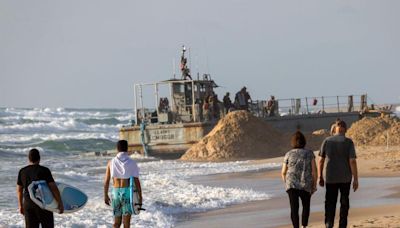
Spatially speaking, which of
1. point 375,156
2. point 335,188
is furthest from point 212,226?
point 375,156

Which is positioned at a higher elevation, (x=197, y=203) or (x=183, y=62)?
(x=183, y=62)

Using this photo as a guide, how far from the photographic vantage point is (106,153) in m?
45.1

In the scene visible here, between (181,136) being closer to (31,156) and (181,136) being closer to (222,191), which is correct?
(222,191)

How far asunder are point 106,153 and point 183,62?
7.55m

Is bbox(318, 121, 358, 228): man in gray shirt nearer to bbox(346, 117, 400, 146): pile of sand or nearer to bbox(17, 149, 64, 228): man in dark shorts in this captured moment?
bbox(17, 149, 64, 228): man in dark shorts

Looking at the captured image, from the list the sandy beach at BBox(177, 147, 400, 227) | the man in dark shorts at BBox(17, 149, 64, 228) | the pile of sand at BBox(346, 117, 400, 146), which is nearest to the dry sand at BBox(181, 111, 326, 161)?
the pile of sand at BBox(346, 117, 400, 146)

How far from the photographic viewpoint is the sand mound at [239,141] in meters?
36.3

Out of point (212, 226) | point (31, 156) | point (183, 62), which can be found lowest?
point (212, 226)

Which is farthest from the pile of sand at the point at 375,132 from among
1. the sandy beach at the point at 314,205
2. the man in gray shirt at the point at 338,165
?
the man in gray shirt at the point at 338,165

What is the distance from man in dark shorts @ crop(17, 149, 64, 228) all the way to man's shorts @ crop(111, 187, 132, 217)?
4.75 ft

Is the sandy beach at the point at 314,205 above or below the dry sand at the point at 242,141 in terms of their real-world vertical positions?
below

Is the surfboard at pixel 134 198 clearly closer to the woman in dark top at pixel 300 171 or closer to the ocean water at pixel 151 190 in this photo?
the woman in dark top at pixel 300 171

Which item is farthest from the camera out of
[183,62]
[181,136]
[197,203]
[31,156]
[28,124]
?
[28,124]

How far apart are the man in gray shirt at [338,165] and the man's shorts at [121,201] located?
2.43m
